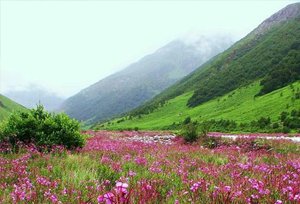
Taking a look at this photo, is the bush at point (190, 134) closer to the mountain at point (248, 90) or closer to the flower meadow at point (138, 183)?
the flower meadow at point (138, 183)

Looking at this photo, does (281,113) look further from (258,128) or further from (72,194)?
(72,194)

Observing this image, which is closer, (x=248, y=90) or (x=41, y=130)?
(x=41, y=130)

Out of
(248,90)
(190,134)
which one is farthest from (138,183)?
(248,90)

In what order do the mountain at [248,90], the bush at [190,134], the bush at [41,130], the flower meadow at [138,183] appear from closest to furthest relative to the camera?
the flower meadow at [138,183] → the bush at [41,130] → the bush at [190,134] → the mountain at [248,90]

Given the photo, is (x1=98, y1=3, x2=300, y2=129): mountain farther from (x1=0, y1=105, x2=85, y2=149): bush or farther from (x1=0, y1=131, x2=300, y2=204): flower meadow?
(x1=0, y1=131, x2=300, y2=204): flower meadow

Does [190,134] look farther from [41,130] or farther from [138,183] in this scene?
[138,183]

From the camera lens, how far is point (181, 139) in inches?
906

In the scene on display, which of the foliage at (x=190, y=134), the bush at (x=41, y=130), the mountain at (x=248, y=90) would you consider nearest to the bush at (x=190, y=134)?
the foliage at (x=190, y=134)

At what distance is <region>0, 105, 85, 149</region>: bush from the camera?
13.0m

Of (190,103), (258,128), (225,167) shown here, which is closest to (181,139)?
(225,167)

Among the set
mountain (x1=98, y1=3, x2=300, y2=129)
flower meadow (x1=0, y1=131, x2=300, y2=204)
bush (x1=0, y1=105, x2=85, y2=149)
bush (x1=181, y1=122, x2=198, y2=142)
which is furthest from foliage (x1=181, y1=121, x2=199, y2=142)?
mountain (x1=98, y1=3, x2=300, y2=129)

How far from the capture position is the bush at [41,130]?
12955mm

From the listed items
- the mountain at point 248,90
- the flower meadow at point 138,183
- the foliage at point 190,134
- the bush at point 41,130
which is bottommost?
the mountain at point 248,90

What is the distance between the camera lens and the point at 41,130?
13430 millimetres
